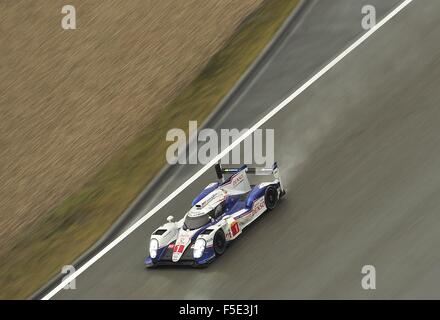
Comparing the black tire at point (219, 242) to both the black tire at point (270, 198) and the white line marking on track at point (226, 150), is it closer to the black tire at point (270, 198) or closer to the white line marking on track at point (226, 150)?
the black tire at point (270, 198)

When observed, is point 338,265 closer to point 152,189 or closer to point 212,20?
point 152,189

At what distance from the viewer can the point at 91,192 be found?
63.6ft

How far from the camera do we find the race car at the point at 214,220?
51.1 ft

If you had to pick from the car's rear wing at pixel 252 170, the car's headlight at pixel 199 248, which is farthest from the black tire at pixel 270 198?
the car's headlight at pixel 199 248

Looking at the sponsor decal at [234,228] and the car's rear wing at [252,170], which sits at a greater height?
the car's rear wing at [252,170]

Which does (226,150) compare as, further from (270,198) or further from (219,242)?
(219,242)

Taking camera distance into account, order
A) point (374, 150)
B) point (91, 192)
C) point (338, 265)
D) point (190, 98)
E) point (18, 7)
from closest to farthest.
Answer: point (338, 265)
point (374, 150)
point (91, 192)
point (190, 98)
point (18, 7)

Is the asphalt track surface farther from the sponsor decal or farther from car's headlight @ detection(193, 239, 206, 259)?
car's headlight @ detection(193, 239, 206, 259)

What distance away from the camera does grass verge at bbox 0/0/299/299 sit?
1778 centimetres

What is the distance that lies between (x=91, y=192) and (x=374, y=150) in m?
6.49

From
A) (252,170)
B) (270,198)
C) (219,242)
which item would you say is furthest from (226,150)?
(219,242)

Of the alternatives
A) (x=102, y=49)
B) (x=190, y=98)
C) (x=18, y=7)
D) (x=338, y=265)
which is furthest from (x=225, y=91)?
(x=18, y=7)

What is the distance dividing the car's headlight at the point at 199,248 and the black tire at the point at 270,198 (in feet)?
5.59

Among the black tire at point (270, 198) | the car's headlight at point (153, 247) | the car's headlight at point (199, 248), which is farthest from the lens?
the black tire at point (270, 198)
